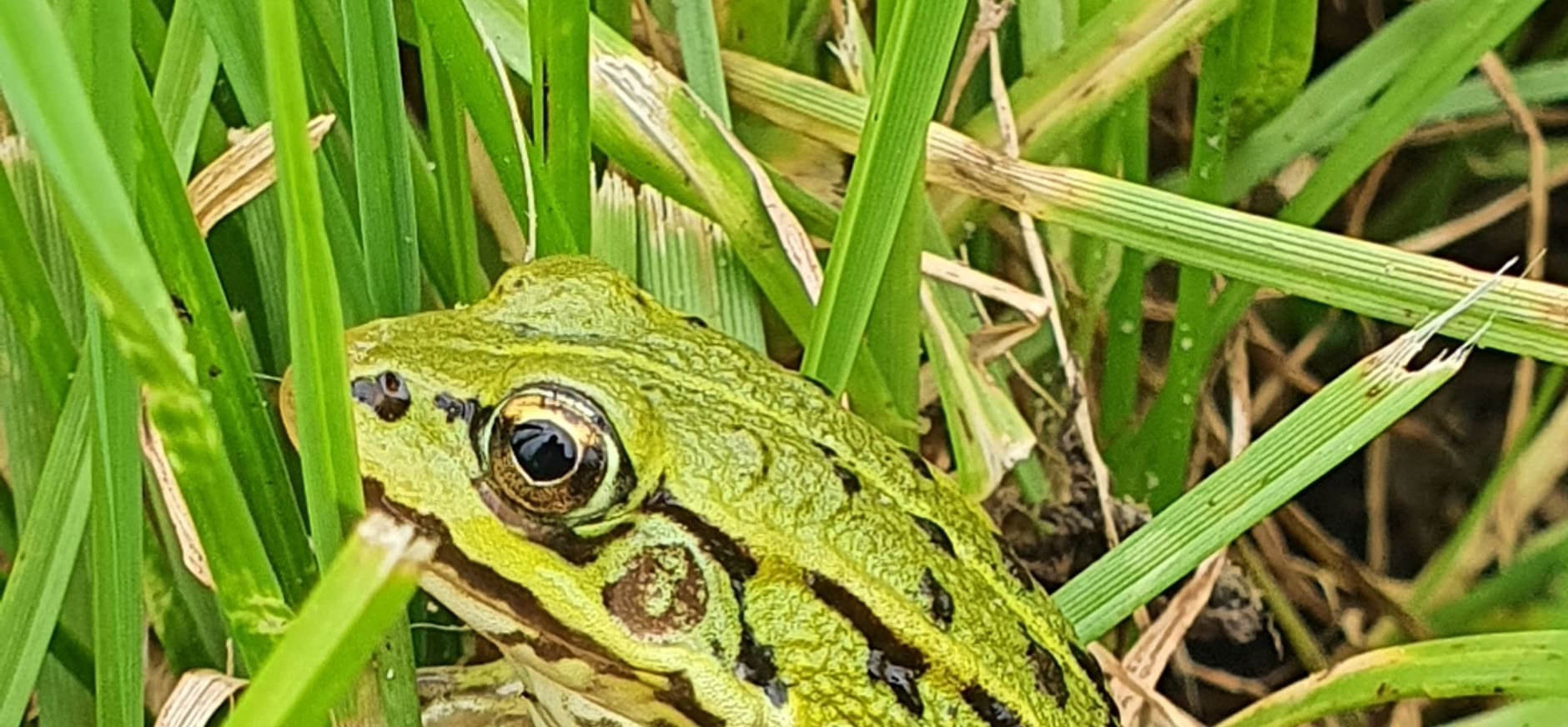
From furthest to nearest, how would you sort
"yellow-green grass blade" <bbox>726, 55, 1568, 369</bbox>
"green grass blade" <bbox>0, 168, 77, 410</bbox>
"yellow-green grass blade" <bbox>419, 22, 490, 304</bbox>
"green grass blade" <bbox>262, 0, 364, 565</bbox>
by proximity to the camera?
"yellow-green grass blade" <bbox>726, 55, 1568, 369</bbox>
"yellow-green grass blade" <bbox>419, 22, 490, 304</bbox>
"green grass blade" <bbox>0, 168, 77, 410</bbox>
"green grass blade" <bbox>262, 0, 364, 565</bbox>

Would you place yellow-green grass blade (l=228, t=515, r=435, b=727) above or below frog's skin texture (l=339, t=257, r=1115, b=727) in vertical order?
below

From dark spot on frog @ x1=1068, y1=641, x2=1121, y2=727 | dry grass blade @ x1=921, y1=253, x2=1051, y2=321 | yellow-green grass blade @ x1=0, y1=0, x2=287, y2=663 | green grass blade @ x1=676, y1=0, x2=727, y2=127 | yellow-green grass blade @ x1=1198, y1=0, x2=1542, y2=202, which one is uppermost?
yellow-green grass blade @ x1=1198, y1=0, x2=1542, y2=202

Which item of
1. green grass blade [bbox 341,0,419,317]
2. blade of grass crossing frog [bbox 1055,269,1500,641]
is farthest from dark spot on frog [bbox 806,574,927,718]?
green grass blade [bbox 341,0,419,317]

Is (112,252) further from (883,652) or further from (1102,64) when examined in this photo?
(1102,64)

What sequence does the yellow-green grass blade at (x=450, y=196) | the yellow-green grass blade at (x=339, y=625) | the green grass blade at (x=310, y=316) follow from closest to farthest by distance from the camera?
1. the yellow-green grass blade at (x=339, y=625)
2. the green grass blade at (x=310, y=316)
3. the yellow-green grass blade at (x=450, y=196)

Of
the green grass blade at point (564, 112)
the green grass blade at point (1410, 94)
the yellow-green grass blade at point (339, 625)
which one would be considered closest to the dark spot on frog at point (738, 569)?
the green grass blade at point (564, 112)

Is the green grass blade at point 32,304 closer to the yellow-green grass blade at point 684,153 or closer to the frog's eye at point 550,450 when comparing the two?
the frog's eye at point 550,450

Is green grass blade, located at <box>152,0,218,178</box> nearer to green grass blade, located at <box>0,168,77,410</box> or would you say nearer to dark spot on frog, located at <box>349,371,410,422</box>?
green grass blade, located at <box>0,168,77,410</box>
